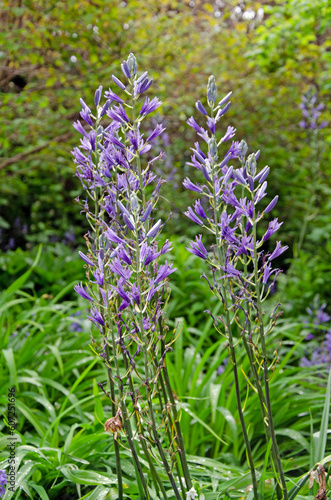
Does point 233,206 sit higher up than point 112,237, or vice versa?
point 233,206

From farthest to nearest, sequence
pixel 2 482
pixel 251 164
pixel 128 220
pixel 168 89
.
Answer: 1. pixel 168 89
2. pixel 2 482
3. pixel 251 164
4. pixel 128 220

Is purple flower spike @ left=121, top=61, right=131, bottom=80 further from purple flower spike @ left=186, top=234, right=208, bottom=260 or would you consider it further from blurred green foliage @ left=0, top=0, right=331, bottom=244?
blurred green foliage @ left=0, top=0, right=331, bottom=244

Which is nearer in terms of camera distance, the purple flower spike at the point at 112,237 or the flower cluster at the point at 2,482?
the purple flower spike at the point at 112,237

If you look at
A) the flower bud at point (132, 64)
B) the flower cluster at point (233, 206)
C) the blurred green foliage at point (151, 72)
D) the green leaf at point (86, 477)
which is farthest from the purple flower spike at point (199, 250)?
the blurred green foliage at point (151, 72)

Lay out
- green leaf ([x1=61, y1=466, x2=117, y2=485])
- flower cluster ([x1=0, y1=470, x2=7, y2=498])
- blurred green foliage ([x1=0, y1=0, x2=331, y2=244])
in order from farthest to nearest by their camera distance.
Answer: blurred green foliage ([x1=0, y1=0, x2=331, y2=244]) < green leaf ([x1=61, y1=466, x2=117, y2=485]) < flower cluster ([x1=0, y1=470, x2=7, y2=498])

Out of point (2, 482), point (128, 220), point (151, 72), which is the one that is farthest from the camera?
point (151, 72)

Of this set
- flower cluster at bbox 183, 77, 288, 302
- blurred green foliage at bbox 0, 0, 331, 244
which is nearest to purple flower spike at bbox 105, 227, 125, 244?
flower cluster at bbox 183, 77, 288, 302

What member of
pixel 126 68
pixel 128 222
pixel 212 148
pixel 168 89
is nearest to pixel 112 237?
pixel 128 222

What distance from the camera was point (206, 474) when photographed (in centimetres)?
202

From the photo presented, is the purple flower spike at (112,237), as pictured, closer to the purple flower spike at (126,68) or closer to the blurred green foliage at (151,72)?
the purple flower spike at (126,68)

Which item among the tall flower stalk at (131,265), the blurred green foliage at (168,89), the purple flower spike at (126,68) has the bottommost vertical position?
the tall flower stalk at (131,265)

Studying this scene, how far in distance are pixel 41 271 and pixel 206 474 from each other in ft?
10.8

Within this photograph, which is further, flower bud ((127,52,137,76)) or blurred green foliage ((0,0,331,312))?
blurred green foliage ((0,0,331,312))

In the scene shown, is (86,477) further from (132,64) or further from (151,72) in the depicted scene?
(151,72)
